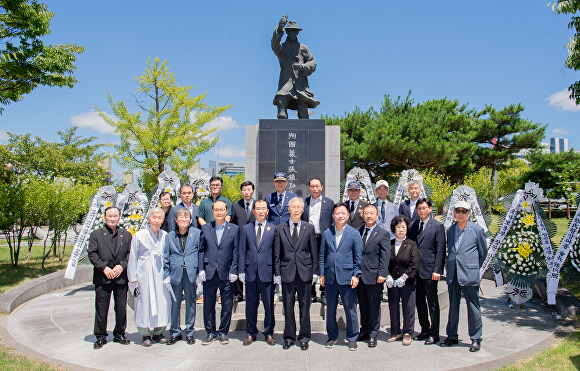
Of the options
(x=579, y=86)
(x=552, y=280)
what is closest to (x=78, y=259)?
(x=552, y=280)

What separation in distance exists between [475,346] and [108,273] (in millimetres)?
4024

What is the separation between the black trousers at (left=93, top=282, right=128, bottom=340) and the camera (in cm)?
418

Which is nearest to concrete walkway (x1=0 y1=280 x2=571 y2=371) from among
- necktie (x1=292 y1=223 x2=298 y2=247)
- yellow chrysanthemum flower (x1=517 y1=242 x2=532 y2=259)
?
yellow chrysanthemum flower (x1=517 y1=242 x2=532 y2=259)

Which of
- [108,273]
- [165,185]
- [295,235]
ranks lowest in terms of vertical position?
[108,273]

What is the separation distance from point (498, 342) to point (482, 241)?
1.29m

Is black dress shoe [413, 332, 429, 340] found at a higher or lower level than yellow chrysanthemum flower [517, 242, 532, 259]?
lower

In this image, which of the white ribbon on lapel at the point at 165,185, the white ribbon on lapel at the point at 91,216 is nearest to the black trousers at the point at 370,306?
the white ribbon on lapel at the point at 165,185

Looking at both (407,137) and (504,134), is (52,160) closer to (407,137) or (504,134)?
(407,137)

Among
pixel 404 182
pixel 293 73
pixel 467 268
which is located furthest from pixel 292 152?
pixel 467 268

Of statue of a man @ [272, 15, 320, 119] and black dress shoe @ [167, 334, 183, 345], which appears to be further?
statue of a man @ [272, 15, 320, 119]

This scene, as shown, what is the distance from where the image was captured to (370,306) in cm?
420

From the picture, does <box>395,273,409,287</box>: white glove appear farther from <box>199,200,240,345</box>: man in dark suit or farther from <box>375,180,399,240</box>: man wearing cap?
<box>199,200,240,345</box>: man in dark suit

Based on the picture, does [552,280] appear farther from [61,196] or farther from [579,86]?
[61,196]

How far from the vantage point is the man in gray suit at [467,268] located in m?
4.02
